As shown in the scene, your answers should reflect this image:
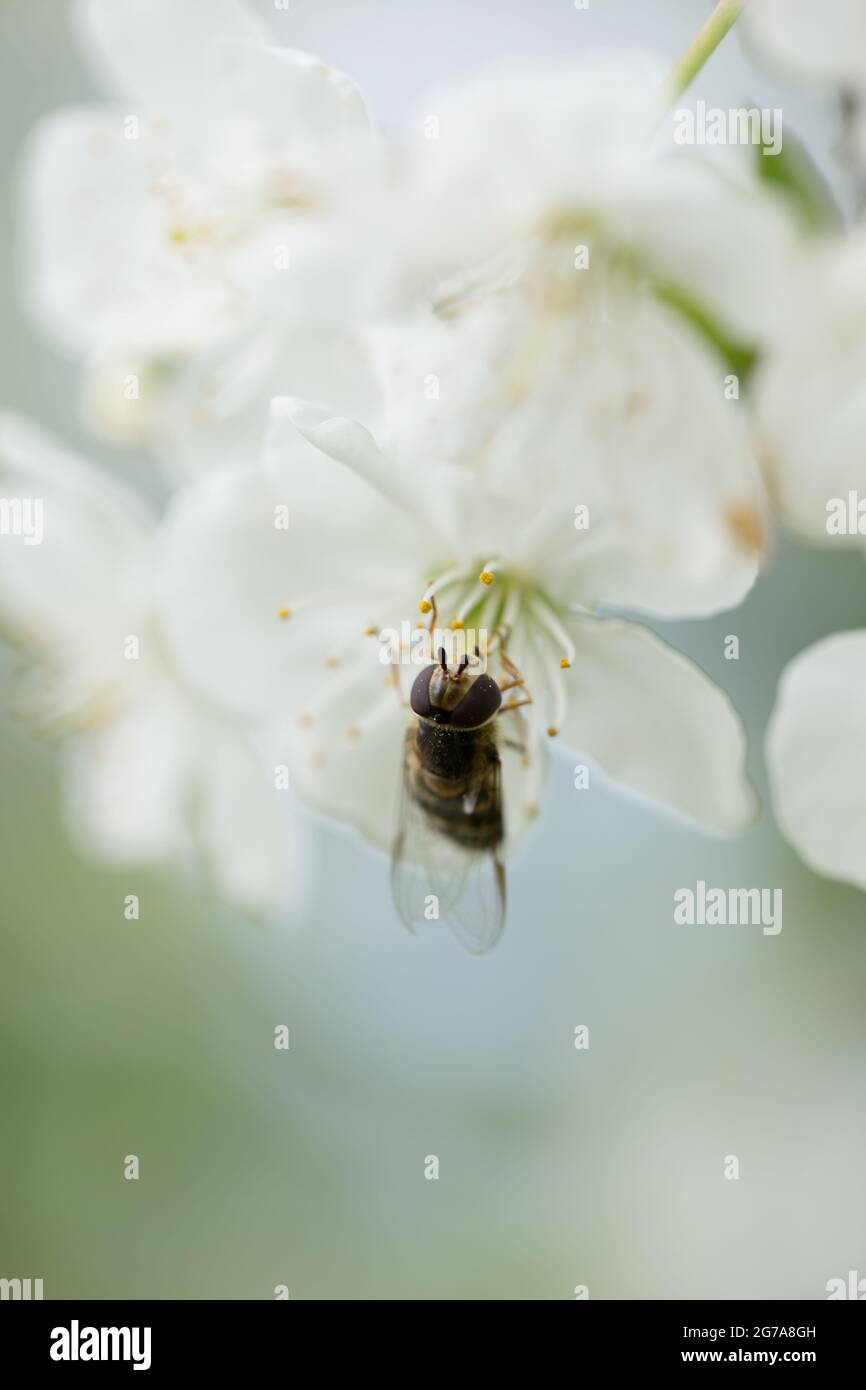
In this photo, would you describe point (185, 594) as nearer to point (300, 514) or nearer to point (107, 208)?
point (300, 514)

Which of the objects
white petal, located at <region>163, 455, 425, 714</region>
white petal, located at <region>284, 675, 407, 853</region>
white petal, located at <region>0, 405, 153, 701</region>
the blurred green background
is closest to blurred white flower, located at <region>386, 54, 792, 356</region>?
white petal, located at <region>163, 455, 425, 714</region>

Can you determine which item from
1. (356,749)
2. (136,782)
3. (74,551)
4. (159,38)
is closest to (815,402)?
(356,749)

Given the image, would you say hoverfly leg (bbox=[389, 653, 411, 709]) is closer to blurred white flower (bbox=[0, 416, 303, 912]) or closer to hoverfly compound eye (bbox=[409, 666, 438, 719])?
hoverfly compound eye (bbox=[409, 666, 438, 719])

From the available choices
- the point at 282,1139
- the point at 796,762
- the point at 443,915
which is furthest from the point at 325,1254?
the point at 796,762

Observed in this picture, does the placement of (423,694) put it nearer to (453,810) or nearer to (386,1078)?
(453,810)

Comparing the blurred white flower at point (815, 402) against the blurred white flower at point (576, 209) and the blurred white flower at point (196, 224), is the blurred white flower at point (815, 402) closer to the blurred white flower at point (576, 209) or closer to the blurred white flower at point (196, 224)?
the blurred white flower at point (576, 209)
